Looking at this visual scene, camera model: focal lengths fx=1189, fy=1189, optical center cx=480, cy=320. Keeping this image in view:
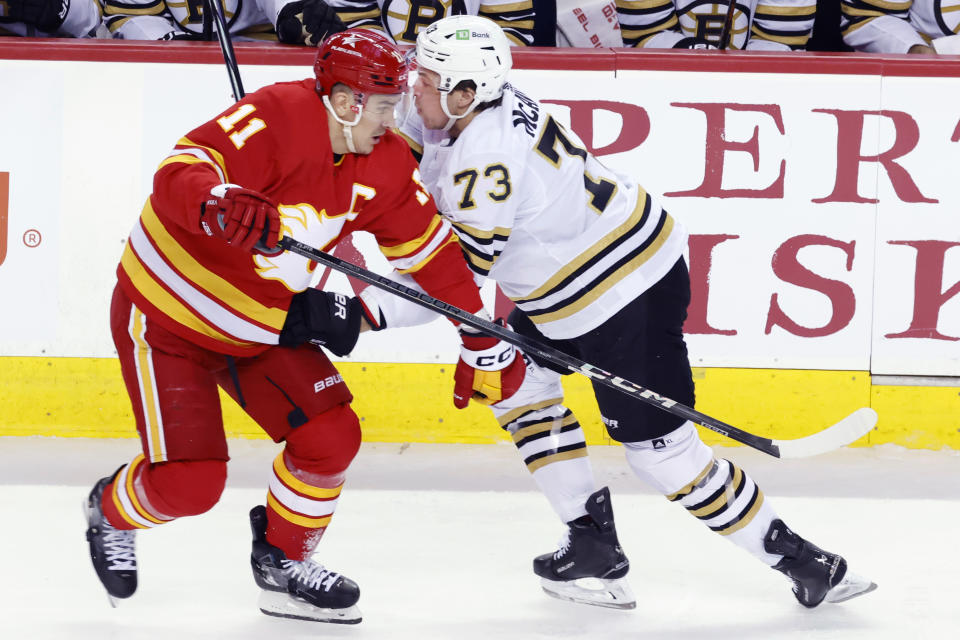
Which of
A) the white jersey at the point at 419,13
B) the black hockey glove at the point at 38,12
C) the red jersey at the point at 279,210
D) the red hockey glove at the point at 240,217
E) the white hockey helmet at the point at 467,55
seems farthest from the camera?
the white jersey at the point at 419,13

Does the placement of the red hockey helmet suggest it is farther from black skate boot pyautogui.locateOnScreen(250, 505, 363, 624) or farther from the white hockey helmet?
black skate boot pyautogui.locateOnScreen(250, 505, 363, 624)

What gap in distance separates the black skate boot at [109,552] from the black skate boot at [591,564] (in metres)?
0.83

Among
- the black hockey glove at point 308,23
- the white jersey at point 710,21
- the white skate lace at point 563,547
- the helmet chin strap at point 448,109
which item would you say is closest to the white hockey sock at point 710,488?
the white skate lace at point 563,547

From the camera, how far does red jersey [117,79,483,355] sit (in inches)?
79.8

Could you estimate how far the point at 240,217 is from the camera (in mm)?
1853

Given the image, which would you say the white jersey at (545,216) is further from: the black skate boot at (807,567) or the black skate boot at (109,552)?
the black skate boot at (109,552)

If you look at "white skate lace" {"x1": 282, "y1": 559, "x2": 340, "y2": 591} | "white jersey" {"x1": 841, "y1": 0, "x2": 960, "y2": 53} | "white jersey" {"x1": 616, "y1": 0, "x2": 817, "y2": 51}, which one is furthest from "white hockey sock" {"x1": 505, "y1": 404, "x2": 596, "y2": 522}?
"white jersey" {"x1": 841, "y1": 0, "x2": 960, "y2": 53}

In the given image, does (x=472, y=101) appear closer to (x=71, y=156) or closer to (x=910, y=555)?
(x=910, y=555)

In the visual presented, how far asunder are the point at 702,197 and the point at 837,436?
115 centimetres

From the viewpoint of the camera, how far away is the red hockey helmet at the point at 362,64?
6.67ft

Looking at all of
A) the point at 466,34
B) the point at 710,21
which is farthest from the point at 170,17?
the point at 466,34

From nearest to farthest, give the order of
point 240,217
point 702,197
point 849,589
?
point 240,217 → point 849,589 → point 702,197

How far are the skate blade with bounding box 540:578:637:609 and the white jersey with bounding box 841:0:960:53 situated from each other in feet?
7.30

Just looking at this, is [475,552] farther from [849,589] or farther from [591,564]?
[849,589]
